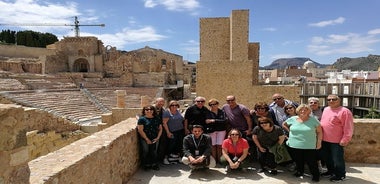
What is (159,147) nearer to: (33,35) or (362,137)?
(362,137)

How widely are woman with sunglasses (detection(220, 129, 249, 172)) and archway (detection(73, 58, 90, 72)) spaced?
33339mm

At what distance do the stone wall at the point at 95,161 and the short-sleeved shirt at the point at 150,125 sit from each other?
0.62ft

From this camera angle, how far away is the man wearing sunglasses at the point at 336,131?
3.72 metres

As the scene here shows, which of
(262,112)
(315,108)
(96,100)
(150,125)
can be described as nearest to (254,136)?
(262,112)

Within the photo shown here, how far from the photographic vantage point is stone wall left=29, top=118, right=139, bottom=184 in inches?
98.2

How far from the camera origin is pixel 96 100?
20844 mm

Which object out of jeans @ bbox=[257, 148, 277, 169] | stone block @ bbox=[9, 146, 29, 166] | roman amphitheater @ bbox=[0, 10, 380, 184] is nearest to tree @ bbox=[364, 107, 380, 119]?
roman amphitheater @ bbox=[0, 10, 380, 184]

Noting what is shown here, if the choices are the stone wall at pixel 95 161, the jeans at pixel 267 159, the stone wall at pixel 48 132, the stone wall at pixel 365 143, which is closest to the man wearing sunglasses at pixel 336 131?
the jeans at pixel 267 159

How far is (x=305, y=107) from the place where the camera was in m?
3.82

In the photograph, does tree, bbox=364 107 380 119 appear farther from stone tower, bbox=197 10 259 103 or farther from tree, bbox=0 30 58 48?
tree, bbox=0 30 58 48

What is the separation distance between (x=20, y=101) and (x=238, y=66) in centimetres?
1270

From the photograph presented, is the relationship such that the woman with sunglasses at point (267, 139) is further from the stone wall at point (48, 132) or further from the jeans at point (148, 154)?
the stone wall at point (48, 132)

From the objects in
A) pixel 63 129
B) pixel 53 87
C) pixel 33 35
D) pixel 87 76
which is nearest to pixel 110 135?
pixel 63 129

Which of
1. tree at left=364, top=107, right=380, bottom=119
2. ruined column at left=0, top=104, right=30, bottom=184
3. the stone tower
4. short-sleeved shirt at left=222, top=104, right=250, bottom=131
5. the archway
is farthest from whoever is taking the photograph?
the archway
